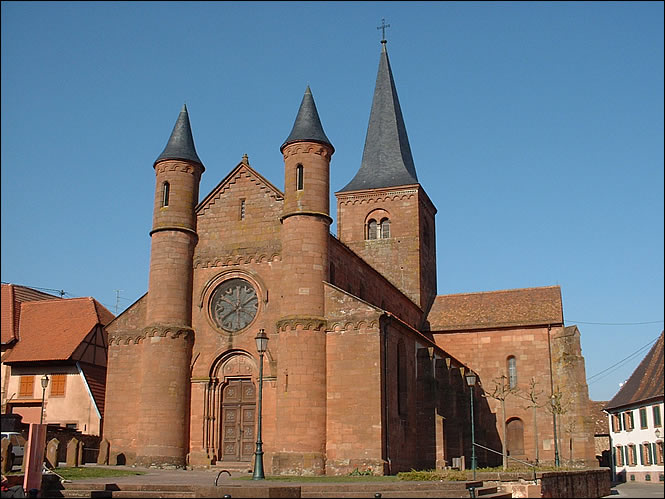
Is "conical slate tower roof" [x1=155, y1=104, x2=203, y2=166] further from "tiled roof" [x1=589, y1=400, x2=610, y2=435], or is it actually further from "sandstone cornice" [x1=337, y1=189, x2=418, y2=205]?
"tiled roof" [x1=589, y1=400, x2=610, y2=435]

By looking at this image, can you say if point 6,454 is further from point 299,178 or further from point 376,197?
point 376,197

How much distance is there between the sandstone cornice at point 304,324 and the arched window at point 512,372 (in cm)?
2008

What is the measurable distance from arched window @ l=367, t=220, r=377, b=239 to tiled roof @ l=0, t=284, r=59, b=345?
73.2 feet

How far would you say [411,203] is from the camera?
52250mm

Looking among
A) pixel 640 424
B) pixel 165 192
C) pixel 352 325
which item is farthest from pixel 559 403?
pixel 165 192

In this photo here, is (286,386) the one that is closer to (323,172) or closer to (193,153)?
(323,172)

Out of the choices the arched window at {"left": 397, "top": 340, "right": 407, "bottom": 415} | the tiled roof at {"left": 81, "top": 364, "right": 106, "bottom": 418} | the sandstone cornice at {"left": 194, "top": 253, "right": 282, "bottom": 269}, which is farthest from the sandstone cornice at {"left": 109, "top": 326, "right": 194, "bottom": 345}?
the arched window at {"left": 397, "top": 340, "right": 407, "bottom": 415}

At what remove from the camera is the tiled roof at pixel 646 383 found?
3703cm

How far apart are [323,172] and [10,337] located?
21.1m

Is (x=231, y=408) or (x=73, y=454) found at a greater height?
(x=231, y=408)

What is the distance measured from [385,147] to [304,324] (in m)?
27.4

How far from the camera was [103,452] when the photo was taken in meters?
32.7

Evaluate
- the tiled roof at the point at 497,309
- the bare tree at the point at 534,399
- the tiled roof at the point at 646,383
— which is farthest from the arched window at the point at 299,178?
the bare tree at the point at 534,399

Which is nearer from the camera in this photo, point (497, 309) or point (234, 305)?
point (234, 305)
